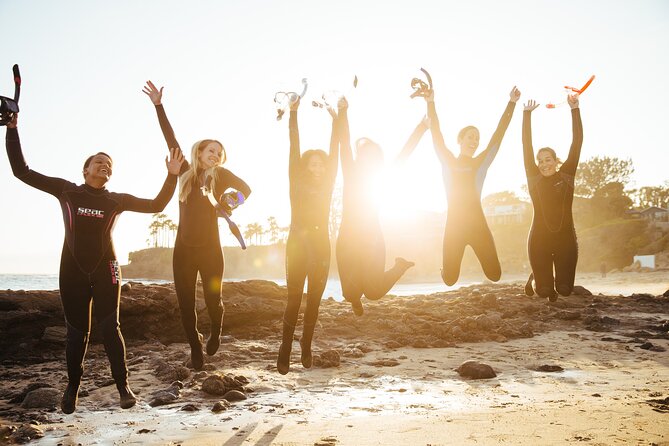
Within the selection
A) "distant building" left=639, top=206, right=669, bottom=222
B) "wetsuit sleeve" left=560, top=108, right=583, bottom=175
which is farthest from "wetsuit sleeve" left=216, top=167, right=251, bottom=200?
"distant building" left=639, top=206, right=669, bottom=222

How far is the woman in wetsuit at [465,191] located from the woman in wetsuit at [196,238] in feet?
9.39

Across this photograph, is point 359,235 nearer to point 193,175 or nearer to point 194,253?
point 194,253

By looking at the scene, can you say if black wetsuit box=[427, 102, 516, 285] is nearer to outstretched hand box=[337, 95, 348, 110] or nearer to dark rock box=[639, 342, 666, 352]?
outstretched hand box=[337, 95, 348, 110]

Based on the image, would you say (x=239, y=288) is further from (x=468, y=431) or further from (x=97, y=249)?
(x=97, y=249)

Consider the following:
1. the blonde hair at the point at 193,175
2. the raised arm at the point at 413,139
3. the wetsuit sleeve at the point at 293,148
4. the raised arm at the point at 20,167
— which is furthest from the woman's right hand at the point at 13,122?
the raised arm at the point at 413,139

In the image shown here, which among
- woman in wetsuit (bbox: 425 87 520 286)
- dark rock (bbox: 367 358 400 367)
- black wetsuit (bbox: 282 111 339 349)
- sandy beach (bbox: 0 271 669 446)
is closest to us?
black wetsuit (bbox: 282 111 339 349)

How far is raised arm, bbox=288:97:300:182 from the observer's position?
19.1 ft

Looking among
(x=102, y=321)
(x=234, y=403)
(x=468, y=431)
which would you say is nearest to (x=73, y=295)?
(x=102, y=321)

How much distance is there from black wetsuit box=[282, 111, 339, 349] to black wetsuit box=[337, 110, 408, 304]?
20 cm

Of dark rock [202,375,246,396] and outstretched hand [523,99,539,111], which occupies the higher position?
outstretched hand [523,99,539,111]

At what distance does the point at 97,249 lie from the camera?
18.5 ft

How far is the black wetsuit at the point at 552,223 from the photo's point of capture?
668 cm

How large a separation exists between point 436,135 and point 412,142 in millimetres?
360

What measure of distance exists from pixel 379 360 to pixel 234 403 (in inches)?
212
